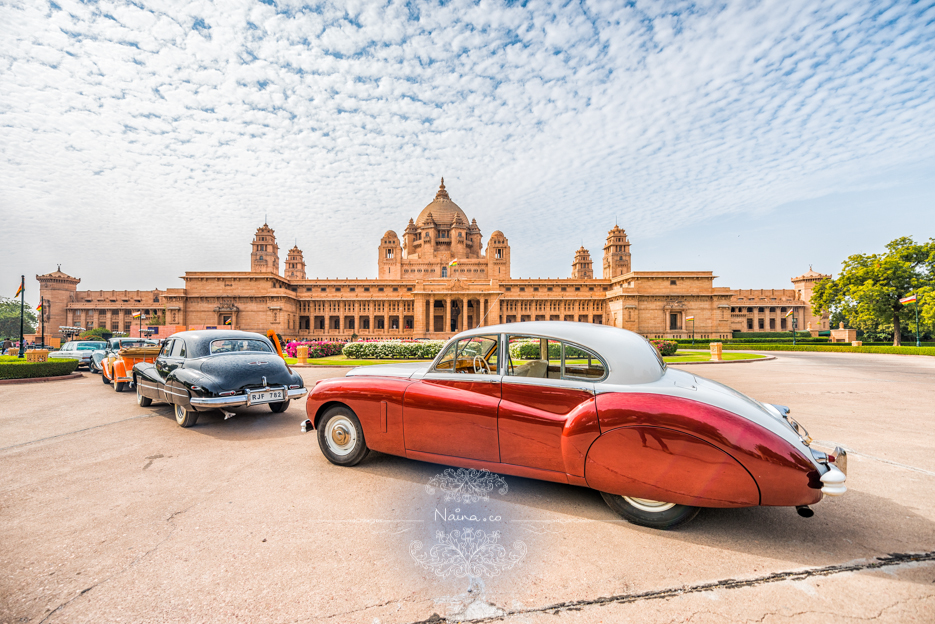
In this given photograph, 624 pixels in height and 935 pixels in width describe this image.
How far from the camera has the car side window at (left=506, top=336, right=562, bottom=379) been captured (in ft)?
12.1

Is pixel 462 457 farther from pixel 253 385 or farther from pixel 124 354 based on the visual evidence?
pixel 124 354

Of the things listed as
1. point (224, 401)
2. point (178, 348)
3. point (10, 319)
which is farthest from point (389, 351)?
point (10, 319)

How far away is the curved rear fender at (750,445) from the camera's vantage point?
8.89ft

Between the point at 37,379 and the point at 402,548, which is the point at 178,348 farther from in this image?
the point at 37,379

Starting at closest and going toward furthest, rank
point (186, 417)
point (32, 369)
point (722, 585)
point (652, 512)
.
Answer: point (722, 585) < point (652, 512) < point (186, 417) < point (32, 369)

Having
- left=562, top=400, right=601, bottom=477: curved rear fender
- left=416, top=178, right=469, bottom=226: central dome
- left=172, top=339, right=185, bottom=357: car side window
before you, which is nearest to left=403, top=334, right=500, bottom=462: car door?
left=562, top=400, right=601, bottom=477: curved rear fender

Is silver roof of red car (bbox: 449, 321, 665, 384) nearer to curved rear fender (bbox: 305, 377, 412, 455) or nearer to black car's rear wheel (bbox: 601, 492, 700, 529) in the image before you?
black car's rear wheel (bbox: 601, 492, 700, 529)

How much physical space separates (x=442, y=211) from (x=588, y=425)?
7298 cm

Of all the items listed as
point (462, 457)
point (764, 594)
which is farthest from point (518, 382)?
point (764, 594)

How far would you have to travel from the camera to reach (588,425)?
3.15 m

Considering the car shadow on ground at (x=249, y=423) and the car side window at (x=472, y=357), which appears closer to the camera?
the car side window at (x=472, y=357)

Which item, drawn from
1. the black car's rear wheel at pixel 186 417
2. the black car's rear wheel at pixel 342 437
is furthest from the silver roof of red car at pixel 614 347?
the black car's rear wheel at pixel 186 417

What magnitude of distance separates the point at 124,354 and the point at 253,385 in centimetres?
634
